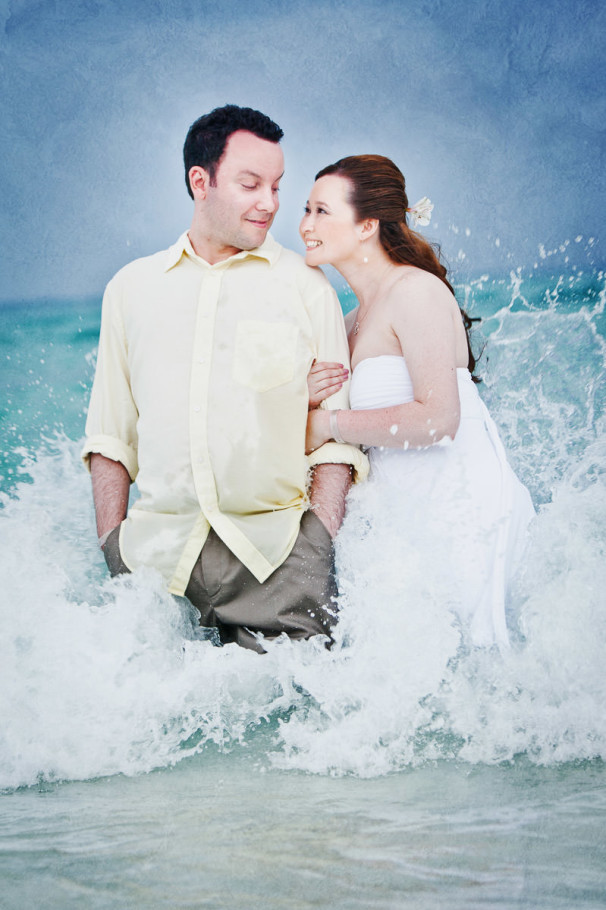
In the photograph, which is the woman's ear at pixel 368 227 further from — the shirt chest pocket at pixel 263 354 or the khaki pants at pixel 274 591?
the khaki pants at pixel 274 591

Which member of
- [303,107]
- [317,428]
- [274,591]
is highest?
[303,107]

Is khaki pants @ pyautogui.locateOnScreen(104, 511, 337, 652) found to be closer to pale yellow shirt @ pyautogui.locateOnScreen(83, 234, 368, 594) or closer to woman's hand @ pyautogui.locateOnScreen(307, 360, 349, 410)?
pale yellow shirt @ pyautogui.locateOnScreen(83, 234, 368, 594)

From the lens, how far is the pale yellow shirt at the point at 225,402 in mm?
2104

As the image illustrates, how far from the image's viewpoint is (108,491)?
2273 millimetres

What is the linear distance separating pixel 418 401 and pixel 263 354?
426mm

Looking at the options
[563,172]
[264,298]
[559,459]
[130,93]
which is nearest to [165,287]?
[264,298]

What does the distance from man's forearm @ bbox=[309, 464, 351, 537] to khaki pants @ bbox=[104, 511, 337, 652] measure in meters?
0.03

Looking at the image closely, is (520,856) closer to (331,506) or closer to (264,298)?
(331,506)

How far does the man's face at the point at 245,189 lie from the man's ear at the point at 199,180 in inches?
1.6

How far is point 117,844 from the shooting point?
4.97 feet

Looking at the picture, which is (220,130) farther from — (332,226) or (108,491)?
(108,491)

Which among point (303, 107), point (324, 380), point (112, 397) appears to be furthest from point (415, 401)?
point (303, 107)

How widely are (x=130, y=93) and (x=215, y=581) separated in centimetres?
259

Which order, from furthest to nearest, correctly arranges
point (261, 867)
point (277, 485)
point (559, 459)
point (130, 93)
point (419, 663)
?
Answer: point (130, 93)
point (559, 459)
point (277, 485)
point (419, 663)
point (261, 867)
